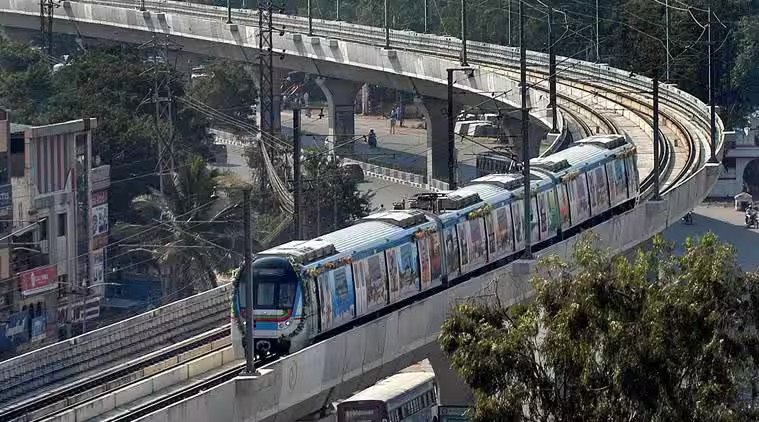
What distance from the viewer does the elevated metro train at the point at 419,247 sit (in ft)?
122

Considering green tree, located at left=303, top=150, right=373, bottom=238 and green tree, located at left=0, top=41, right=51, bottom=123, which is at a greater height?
green tree, located at left=0, top=41, right=51, bottom=123

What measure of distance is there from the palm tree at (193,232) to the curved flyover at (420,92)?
1151 centimetres

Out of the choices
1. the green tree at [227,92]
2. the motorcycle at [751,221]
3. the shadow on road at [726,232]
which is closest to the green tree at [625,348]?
the shadow on road at [726,232]

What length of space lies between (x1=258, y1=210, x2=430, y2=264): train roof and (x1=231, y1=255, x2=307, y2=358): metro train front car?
1.43 feet

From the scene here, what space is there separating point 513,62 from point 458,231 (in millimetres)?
46884

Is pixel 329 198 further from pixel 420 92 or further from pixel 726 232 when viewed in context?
pixel 726 232

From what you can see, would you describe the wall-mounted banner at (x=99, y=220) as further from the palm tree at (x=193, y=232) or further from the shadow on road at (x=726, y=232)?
the shadow on road at (x=726, y=232)

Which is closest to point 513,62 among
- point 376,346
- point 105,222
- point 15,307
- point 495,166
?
point 495,166

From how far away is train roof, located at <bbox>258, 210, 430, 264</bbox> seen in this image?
37.9m

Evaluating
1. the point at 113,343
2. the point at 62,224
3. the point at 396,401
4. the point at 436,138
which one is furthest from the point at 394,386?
the point at 436,138

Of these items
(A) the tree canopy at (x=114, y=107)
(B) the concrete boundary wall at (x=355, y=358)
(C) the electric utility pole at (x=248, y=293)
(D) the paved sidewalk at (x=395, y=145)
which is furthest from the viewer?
(D) the paved sidewalk at (x=395, y=145)

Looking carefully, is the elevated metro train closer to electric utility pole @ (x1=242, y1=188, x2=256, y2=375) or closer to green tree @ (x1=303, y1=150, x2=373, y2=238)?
electric utility pole @ (x1=242, y1=188, x2=256, y2=375)

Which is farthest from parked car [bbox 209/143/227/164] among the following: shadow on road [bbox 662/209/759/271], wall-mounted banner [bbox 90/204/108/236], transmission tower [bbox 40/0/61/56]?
wall-mounted banner [bbox 90/204/108/236]

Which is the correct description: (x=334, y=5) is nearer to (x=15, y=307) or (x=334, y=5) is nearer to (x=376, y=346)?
(x=15, y=307)
